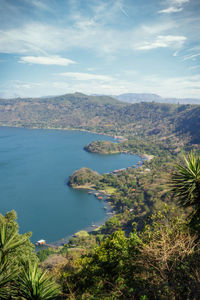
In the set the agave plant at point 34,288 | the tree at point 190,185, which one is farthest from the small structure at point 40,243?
the agave plant at point 34,288

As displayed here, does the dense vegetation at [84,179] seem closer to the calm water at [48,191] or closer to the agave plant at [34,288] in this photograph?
the calm water at [48,191]

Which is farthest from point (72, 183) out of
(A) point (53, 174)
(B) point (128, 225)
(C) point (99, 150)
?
(C) point (99, 150)

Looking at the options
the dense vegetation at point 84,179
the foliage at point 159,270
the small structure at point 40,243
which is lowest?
the small structure at point 40,243

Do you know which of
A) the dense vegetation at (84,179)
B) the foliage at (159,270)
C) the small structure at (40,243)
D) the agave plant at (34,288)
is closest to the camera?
the agave plant at (34,288)

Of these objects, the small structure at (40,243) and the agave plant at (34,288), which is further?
the small structure at (40,243)

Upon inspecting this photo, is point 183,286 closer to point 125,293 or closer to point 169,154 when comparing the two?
point 125,293

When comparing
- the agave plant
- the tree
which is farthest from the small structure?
the agave plant
